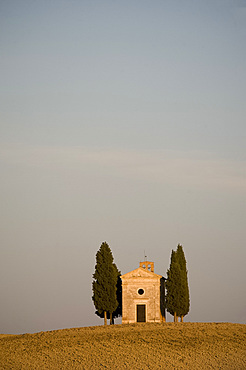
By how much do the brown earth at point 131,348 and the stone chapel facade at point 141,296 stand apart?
15.0 ft

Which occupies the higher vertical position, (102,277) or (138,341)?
(102,277)

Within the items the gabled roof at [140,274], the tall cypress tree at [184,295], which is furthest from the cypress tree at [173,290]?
the gabled roof at [140,274]

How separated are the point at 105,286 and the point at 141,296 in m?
4.02

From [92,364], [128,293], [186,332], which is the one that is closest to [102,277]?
[128,293]

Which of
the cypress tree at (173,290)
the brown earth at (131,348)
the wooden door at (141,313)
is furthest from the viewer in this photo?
the cypress tree at (173,290)

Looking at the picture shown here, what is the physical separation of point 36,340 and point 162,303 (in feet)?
56.0

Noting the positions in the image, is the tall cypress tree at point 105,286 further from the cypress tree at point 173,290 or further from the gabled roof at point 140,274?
the cypress tree at point 173,290

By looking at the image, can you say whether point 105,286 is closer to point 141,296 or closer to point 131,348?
point 141,296

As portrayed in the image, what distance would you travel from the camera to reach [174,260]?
72188mm

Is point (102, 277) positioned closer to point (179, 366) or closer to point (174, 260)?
point (174, 260)

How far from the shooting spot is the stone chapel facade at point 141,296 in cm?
6944

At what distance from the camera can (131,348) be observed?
55562 mm

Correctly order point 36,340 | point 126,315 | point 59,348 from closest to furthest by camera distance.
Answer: point 59,348 < point 36,340 < point 126,315

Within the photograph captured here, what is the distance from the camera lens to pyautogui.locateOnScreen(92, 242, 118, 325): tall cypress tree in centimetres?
6956
